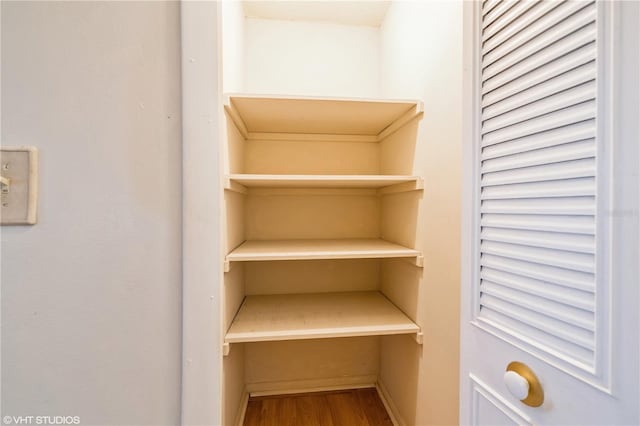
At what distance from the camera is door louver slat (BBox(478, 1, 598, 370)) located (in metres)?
0.40

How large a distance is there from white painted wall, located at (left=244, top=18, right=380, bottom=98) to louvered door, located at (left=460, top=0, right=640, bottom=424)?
1.05m

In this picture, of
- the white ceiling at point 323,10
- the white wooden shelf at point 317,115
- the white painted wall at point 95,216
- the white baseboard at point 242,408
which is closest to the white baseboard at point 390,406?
the white baseboard at point 242,408

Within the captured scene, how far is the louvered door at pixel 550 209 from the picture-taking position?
362 millimetres

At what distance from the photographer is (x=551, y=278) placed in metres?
0.45

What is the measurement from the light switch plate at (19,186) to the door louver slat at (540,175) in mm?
1102

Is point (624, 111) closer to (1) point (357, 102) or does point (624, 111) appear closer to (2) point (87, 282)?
(1) point (357, 102)

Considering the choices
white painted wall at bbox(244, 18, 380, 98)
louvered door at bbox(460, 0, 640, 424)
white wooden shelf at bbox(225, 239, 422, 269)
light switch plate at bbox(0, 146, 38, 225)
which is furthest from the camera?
white painted wall at bbox(244, 18, 380, 98)

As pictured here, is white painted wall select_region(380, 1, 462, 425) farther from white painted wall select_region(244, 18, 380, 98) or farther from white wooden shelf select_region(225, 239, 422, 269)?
white painted wall select_region(244, 18, 380, 98)

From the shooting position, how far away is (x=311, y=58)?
5.23 ft

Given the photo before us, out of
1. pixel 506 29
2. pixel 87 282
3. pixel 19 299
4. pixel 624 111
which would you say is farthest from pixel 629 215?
pixel 19 299

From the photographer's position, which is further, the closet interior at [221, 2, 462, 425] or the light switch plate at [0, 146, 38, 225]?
the closet interior at [221, 2, 462, 425]

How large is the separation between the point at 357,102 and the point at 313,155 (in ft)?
1.63

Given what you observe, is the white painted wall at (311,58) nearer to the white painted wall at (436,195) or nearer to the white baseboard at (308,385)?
the white painted wall at (436,195)

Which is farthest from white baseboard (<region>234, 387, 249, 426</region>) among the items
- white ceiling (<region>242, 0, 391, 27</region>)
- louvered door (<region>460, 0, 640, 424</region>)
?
white ceiling (<region>242, 0, 391, 27</region>)
